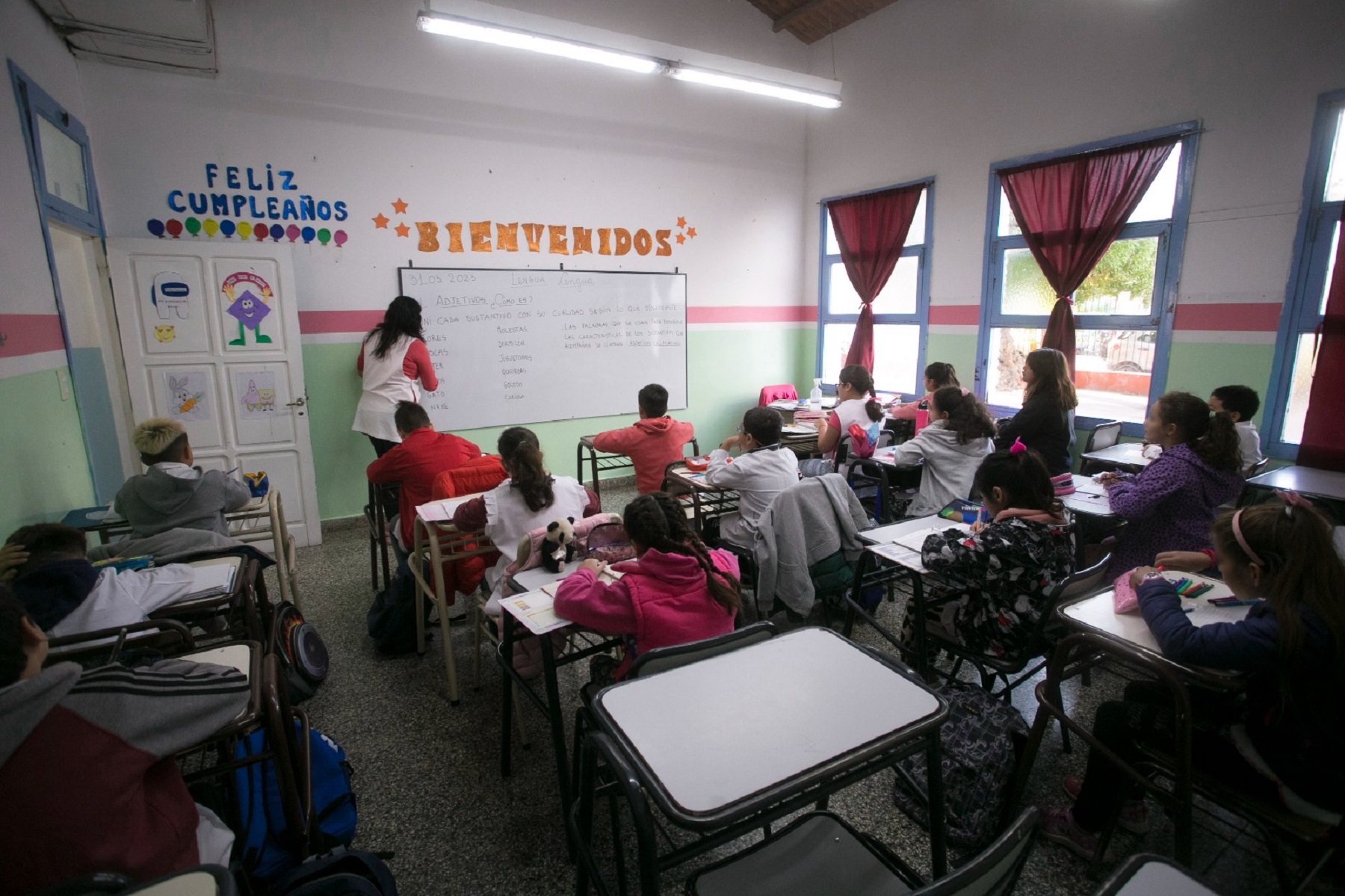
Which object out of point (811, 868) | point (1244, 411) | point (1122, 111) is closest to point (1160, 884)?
point (811, 868)

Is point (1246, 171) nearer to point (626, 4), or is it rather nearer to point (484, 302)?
point (626, 4)

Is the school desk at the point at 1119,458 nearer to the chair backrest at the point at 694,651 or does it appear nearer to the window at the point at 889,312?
the window at the point at 889,312

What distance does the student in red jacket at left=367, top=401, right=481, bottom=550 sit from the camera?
303 cm

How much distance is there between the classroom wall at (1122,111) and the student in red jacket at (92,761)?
484 centimetres

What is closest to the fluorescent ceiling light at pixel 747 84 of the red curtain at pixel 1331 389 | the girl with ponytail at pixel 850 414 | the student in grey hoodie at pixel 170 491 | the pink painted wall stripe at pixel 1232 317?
the girl with ponytail at pixel 850 414

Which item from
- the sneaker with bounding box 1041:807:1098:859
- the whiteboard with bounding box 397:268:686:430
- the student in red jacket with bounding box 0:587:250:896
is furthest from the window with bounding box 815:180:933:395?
the student in red jacket with bounding box 0:587:250:896

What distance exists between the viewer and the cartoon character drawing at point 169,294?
147 inches

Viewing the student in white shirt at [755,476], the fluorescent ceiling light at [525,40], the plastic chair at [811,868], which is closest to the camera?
the plastic chair at [811,868]

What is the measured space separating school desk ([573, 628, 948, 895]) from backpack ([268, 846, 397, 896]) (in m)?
0.43

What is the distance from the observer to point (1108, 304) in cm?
420

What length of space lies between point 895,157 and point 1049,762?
4.77 meters

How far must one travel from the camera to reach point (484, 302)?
4.84m

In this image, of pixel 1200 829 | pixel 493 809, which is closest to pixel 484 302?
pixel 493 809

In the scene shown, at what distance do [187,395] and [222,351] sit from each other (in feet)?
1.08
